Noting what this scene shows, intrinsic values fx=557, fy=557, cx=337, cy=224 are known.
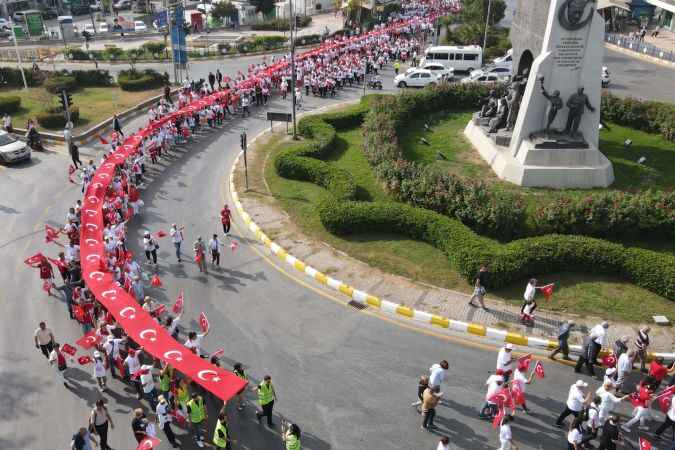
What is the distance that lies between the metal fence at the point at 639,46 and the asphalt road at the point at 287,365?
143 ft

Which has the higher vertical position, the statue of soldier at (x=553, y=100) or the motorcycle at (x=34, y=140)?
the statue of soldier at (x=553, y=100)

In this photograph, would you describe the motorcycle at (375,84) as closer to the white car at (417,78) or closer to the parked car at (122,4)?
the white car at (417,78)

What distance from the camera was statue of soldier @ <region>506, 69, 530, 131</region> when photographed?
2320cm

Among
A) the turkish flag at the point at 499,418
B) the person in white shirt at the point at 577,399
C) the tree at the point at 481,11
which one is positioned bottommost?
the turkish flag at the point at 499,418

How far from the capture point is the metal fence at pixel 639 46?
46500mm

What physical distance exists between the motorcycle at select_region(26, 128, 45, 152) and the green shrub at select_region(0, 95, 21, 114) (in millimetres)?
7367

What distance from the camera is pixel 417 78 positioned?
125ft

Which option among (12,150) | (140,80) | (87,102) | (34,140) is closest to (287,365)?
(12,150)

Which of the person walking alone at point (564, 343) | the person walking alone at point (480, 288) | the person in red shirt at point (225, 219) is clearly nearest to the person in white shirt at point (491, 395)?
the person walking alone at point (564, 343)

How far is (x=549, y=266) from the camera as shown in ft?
52.3

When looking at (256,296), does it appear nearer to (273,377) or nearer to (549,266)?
(273,377)

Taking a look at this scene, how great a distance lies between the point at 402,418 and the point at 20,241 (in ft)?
48.0

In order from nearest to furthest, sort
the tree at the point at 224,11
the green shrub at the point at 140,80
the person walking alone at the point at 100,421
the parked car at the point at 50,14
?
the person walking alone at the point at 100,421 → the green shrub at the point at 140,80 → the tree at the point at 224,11 → the parked car at the point at 50,14

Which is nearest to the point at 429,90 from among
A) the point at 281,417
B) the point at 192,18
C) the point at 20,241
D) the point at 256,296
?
the point at 256,296
